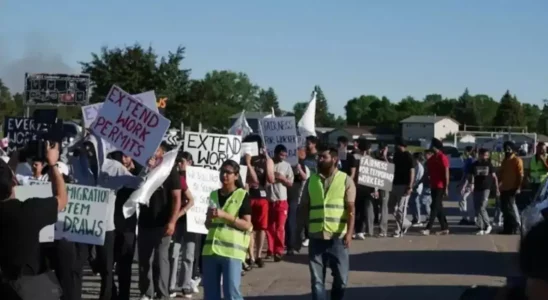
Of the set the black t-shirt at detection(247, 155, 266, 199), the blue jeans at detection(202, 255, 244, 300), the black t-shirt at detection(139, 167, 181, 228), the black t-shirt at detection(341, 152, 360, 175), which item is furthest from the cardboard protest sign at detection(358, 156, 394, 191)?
the blue jeans at detection(202, 255, 244, 300)

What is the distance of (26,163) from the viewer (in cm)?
1013

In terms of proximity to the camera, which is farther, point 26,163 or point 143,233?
point 143,233

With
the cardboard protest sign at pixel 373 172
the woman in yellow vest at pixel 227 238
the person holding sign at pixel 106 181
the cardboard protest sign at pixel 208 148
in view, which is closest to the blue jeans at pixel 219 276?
the woman in yellow vest at pixel 227 238

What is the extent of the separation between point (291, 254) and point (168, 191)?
5.47 meters

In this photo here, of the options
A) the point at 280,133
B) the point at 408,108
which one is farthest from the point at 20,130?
the point at 408,108

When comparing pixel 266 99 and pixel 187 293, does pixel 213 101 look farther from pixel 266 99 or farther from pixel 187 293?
pixel 266 99

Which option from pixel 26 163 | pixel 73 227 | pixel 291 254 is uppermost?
pixel 26 163

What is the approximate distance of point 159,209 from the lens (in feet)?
36.2

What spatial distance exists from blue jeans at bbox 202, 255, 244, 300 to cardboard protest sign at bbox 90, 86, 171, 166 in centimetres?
205

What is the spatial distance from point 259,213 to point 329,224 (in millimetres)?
4366

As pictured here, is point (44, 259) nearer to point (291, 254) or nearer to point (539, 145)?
point (291, 254)

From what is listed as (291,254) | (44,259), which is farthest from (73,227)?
(291,254)

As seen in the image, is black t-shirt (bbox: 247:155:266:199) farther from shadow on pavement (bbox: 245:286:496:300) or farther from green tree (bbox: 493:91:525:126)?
green tree (bbox: 493:91:525:126)

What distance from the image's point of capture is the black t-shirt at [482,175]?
1978 cm
